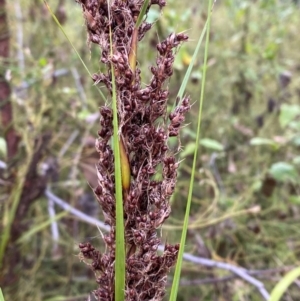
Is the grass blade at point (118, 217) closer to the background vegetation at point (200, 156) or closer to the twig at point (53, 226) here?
the background vegetation at point (200, 156)

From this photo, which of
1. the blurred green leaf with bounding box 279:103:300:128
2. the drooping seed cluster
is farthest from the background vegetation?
the drooping seed cluster

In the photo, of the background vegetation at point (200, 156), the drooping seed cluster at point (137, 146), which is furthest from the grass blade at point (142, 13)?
the background vegetation at point (200, 156)

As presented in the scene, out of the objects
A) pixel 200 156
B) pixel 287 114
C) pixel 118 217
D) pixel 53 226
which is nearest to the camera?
pixel 118 217

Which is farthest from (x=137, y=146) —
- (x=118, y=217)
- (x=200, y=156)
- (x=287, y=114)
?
(x=200, y=156)

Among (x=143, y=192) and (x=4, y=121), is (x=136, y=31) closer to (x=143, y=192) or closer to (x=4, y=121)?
(x=143, y=192)

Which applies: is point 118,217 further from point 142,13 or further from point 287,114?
point 287,114
